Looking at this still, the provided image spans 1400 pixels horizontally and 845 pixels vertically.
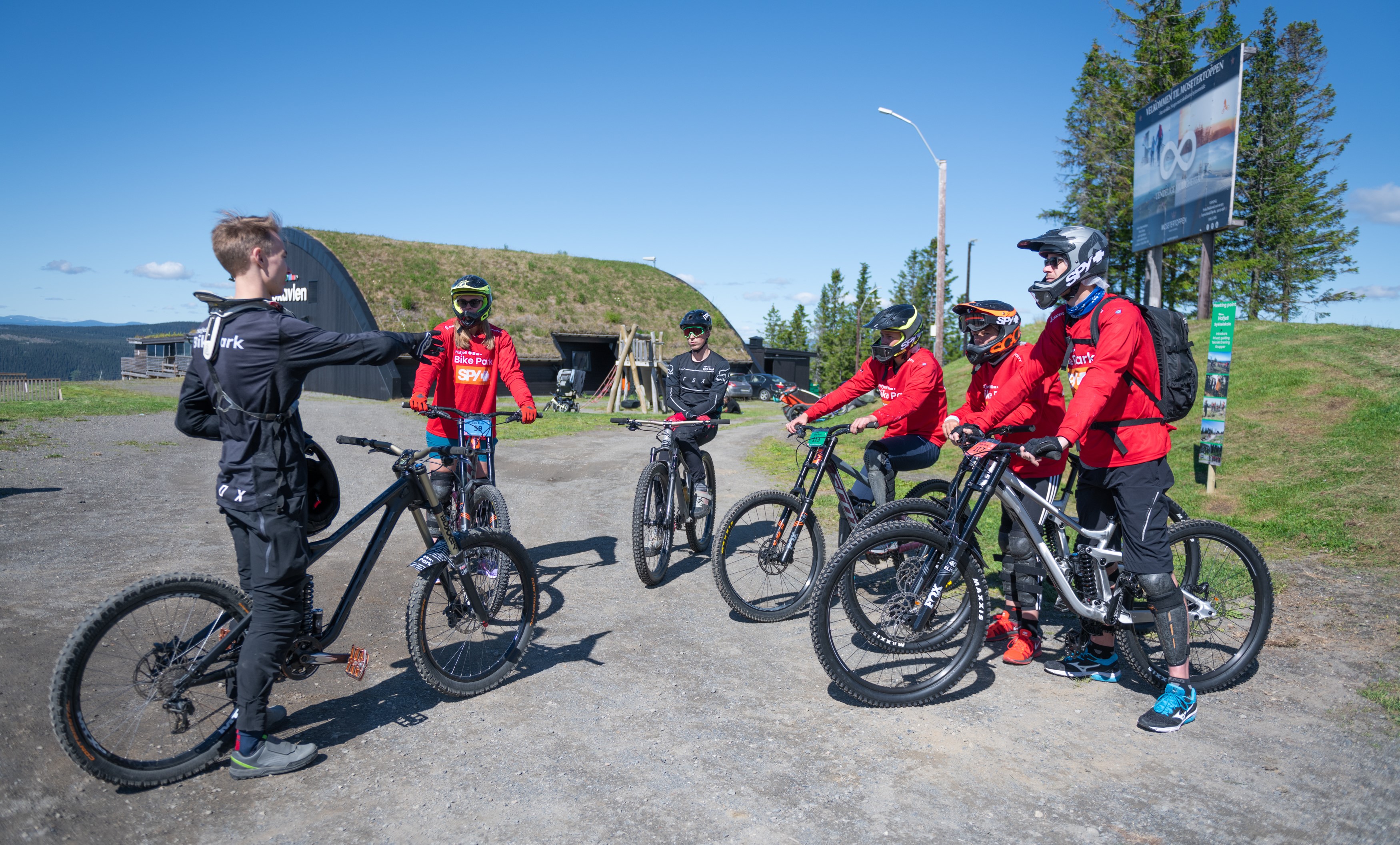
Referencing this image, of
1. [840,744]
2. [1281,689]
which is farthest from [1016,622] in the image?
[840,744]

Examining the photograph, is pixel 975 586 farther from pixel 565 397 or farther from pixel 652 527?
pixel 565 397

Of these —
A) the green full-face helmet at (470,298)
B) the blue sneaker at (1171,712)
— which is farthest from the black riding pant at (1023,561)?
the green full-face helmet at (470,298)

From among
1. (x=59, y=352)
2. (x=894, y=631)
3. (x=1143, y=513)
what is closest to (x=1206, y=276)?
(x=1143, y=513)

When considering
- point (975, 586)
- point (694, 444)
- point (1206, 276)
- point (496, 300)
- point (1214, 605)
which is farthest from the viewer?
point (496, 300)

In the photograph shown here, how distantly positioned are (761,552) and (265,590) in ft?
9.95

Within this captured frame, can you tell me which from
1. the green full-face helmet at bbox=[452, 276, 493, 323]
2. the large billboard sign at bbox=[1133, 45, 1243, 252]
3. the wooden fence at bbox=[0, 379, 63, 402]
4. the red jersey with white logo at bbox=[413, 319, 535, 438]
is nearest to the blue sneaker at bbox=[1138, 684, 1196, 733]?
the red jersey with white logo at bbox=[413, 319, 535, 438]

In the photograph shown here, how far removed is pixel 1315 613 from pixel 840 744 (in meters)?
4.11

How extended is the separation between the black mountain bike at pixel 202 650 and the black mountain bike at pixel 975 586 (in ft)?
6.03

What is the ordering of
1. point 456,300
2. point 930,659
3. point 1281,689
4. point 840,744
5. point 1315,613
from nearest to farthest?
1. point 840,744
2. point 1281,689
3. point 930,659
4. point 1315,613
5. point 456,300

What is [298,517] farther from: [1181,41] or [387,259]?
[1181,41]

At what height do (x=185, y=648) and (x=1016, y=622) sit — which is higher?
(x=185, y=648)

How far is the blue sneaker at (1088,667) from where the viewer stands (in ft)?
14.6

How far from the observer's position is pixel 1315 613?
18.1 feet

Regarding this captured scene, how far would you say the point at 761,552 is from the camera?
17.5 feet
